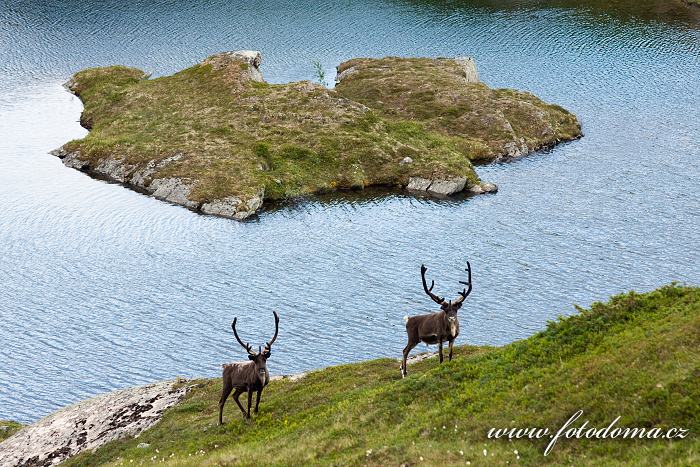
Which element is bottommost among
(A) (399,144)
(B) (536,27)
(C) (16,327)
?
(C) (16,327)

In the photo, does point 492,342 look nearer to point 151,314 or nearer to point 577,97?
point 151,314

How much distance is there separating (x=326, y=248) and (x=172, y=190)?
81.5 feet

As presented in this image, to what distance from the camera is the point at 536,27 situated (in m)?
177

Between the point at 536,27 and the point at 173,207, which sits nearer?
the point at 173,207

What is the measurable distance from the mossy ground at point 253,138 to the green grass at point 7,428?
4455cm

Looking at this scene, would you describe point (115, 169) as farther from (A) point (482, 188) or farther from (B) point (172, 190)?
(A) point (482, 188)

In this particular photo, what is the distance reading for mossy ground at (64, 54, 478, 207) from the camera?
338 ft

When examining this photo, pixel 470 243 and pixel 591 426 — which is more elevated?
pixel 591 426

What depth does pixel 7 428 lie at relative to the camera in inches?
2117

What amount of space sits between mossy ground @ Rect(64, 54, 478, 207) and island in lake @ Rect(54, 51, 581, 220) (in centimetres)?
21

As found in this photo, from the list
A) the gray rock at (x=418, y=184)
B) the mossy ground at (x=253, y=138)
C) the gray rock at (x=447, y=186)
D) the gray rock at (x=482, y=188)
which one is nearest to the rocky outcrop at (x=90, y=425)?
the mossy ground at (x=253, y=138)

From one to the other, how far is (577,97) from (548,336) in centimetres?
10844

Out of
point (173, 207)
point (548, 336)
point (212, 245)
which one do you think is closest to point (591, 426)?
point (548, 336)

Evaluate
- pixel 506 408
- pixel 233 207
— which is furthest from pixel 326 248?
pixel 506 408
